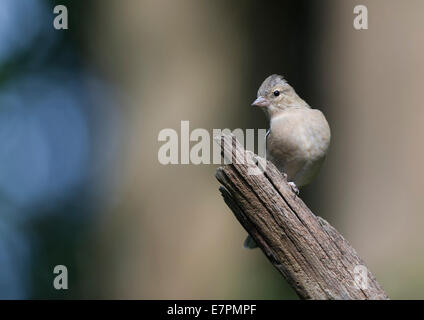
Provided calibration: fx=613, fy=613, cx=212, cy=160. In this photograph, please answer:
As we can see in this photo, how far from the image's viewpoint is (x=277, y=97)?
521 cm

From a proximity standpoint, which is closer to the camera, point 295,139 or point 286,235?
point 286,235

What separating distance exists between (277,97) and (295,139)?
57 centimetres

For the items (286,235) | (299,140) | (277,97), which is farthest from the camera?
(277,97)

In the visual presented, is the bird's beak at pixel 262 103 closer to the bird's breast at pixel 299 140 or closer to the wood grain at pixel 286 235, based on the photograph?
the bird's breast at pixel 299 140

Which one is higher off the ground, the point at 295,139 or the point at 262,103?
the point at 262,103

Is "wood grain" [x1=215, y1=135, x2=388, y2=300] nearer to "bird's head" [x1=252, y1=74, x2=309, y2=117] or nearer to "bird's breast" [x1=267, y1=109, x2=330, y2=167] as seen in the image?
"bird's breast" [x1=267, y1=109, x2=330, y2=167]

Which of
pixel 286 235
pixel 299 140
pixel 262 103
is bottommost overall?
pixel 286 235

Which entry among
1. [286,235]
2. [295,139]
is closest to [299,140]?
[295,139]

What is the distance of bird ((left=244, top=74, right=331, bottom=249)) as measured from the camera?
478 centimetres

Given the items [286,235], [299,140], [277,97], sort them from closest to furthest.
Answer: [286,235]
[299,140]
[277,97]

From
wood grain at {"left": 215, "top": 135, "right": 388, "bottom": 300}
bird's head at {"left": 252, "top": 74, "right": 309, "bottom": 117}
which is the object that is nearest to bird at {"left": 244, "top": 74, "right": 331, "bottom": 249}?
bird's head at {"left": 252, "top": 74, "right": 309, "bottom": 117}

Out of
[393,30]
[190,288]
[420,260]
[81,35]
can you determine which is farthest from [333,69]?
[81,35]

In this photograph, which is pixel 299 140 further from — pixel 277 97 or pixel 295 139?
pixel 277 97

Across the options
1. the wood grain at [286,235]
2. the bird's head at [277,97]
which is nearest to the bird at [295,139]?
the bird's head at [277,97]
